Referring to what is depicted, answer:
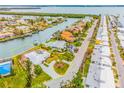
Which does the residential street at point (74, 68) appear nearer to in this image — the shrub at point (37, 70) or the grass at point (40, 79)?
the grass at point (40, 79)

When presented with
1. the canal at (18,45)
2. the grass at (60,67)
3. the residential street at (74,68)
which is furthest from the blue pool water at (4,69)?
the grass at (60,67)

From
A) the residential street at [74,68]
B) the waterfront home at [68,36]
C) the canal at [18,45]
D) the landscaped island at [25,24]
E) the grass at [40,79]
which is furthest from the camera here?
the landscaped island at [25,24]

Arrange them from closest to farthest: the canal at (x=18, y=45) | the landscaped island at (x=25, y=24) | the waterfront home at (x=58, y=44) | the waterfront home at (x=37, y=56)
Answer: the waterfront home at (x=37, y=56) < the canal at (x=18, y=45) < the waterfront home at (x=58, y=44) < the landscaped island at (x=25, y=24)

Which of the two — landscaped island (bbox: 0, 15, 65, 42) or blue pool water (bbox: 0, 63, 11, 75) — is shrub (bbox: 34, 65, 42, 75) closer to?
blue pool water (bbox: 0, 63, 11, 75)

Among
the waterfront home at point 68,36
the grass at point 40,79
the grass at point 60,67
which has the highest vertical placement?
the waterfront home at point 68,36

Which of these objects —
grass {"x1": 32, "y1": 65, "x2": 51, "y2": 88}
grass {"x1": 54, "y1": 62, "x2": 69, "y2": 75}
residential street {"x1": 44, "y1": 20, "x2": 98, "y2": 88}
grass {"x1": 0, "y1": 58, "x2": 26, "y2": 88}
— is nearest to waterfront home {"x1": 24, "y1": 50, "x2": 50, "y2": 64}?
grass {"x1": 54, "y1": 62, "x2": 69, "y2": 75}
